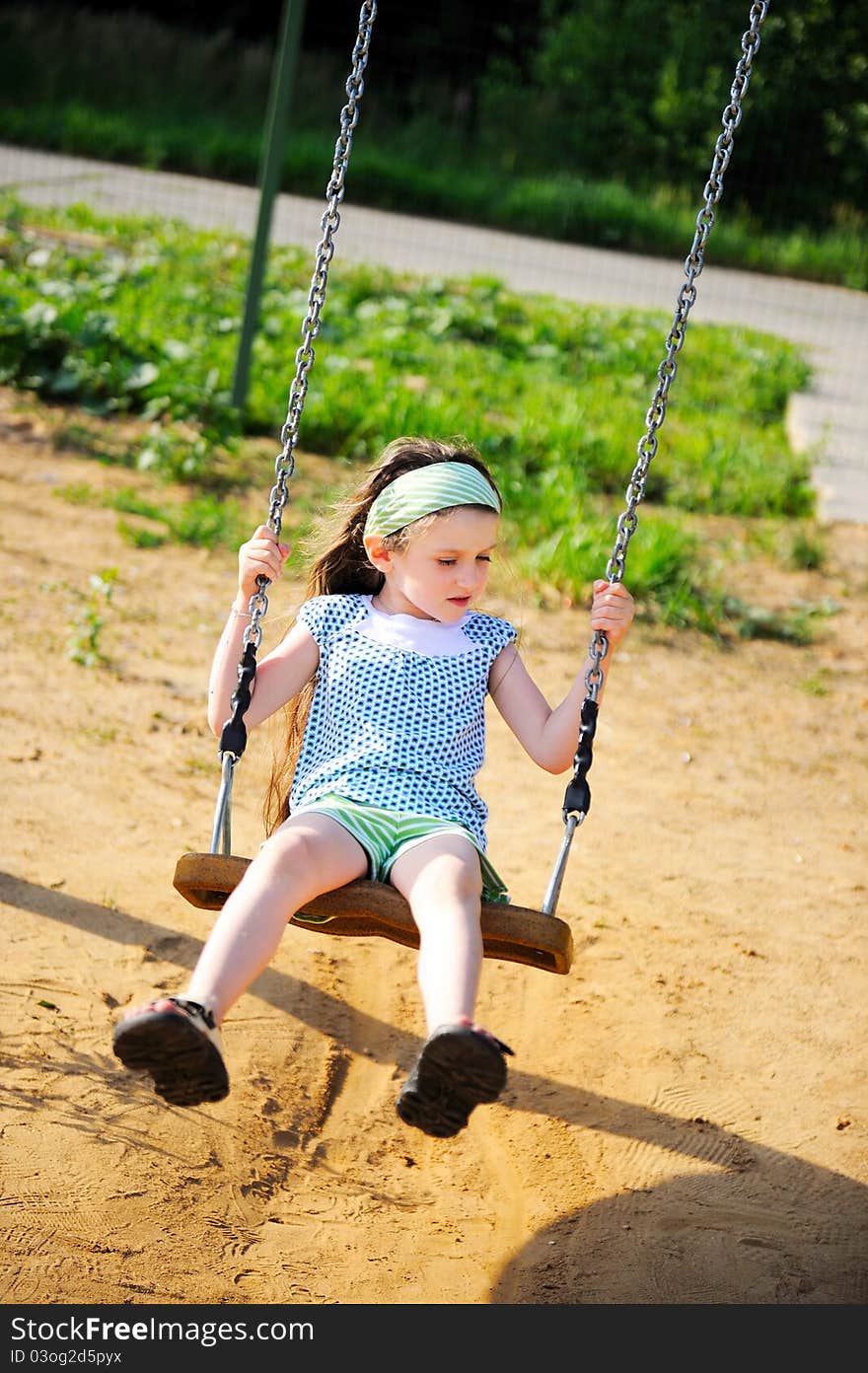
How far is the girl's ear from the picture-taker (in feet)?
10.1

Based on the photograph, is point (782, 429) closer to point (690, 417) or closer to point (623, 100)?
point (690, 417)

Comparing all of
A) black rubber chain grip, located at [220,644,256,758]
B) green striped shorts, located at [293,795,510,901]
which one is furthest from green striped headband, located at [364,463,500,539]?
green striped shorts, located at [293,795,510,901]

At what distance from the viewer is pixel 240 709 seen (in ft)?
9.35

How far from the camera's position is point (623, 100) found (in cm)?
1339

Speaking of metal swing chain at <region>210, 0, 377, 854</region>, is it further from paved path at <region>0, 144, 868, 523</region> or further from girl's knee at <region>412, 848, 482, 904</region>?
paved path at <region>0, 144, 868, 523</region>

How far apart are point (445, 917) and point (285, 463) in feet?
3.21

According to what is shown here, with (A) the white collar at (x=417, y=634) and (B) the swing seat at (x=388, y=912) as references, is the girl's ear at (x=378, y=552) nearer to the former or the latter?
(A) the white collar at (x=417, y=634)

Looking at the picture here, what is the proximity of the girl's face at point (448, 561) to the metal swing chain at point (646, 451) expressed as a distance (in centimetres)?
25

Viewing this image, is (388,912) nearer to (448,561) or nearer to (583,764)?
(583,764)

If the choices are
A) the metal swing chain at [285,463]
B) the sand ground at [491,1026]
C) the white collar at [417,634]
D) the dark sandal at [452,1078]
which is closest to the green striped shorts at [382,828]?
the metal swing chain at [285,463]

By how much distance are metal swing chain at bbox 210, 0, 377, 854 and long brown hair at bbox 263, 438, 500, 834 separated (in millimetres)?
228

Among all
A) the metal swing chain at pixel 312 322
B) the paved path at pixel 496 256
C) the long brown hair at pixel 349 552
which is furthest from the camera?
the paved path at pixel 496 256

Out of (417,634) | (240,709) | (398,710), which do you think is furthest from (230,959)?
(417,634)

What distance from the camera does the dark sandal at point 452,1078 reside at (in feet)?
7.55
